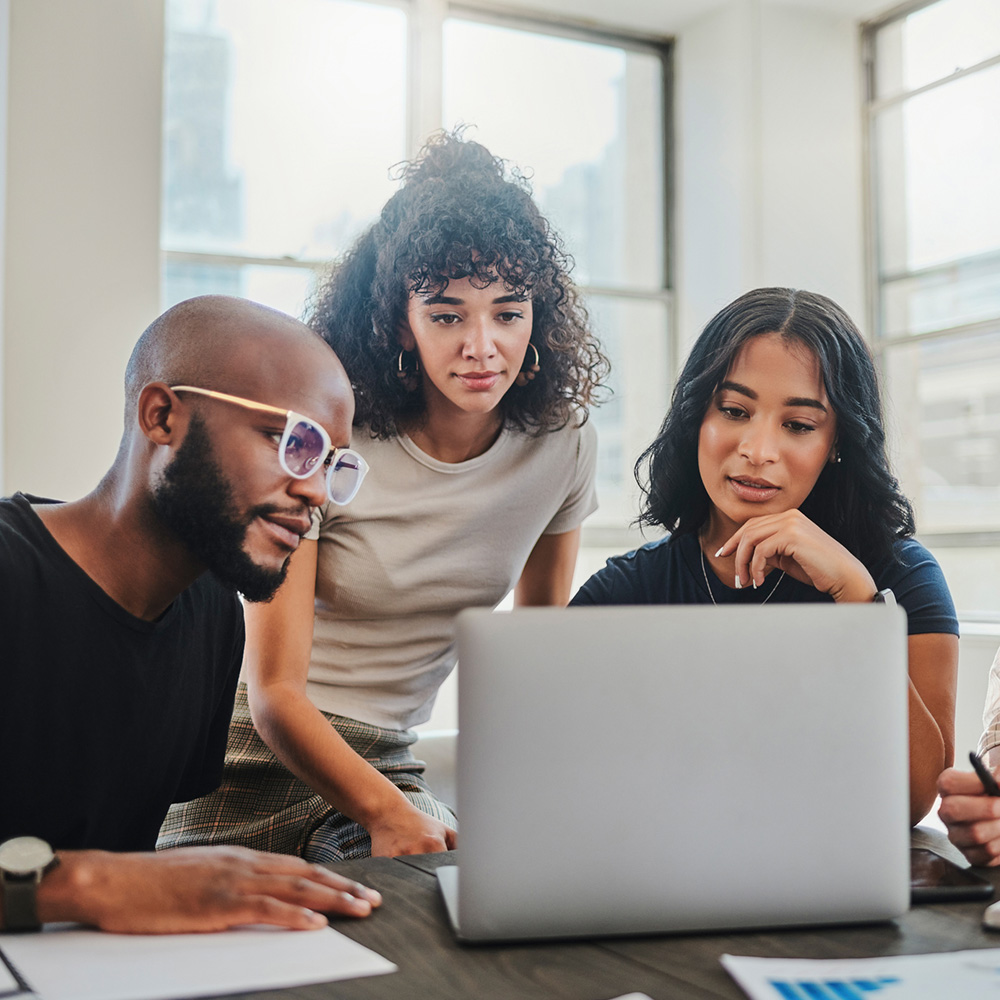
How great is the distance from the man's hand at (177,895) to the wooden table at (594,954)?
42 mm

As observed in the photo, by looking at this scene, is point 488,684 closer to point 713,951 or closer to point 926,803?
point 713,951

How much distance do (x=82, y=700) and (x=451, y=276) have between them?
2.85 feet

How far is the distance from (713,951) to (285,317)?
0.93 meters

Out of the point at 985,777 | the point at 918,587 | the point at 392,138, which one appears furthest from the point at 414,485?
the point at 392,138

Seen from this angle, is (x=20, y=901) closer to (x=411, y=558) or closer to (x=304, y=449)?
(x=304, y=449)

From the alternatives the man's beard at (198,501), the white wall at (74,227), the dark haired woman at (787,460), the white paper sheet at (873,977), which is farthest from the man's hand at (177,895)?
the white wall at (74,227)

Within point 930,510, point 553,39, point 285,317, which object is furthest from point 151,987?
point 553,39

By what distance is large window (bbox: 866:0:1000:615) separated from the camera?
4816 mm

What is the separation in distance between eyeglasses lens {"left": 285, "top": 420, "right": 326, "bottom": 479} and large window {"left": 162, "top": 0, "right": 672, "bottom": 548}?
3507 mm

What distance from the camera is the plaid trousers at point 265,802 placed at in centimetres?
178

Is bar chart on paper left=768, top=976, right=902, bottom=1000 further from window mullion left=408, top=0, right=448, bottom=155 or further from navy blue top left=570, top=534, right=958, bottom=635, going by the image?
window mullion left=408, top=0, right=448, bottom=155

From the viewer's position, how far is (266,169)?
4.79 m

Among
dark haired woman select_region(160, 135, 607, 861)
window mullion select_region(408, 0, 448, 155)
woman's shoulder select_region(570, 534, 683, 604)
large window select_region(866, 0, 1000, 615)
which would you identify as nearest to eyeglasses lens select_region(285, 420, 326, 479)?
dark haired woman select_region(160, 135, 607, 861)

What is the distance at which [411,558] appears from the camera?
1.86m
